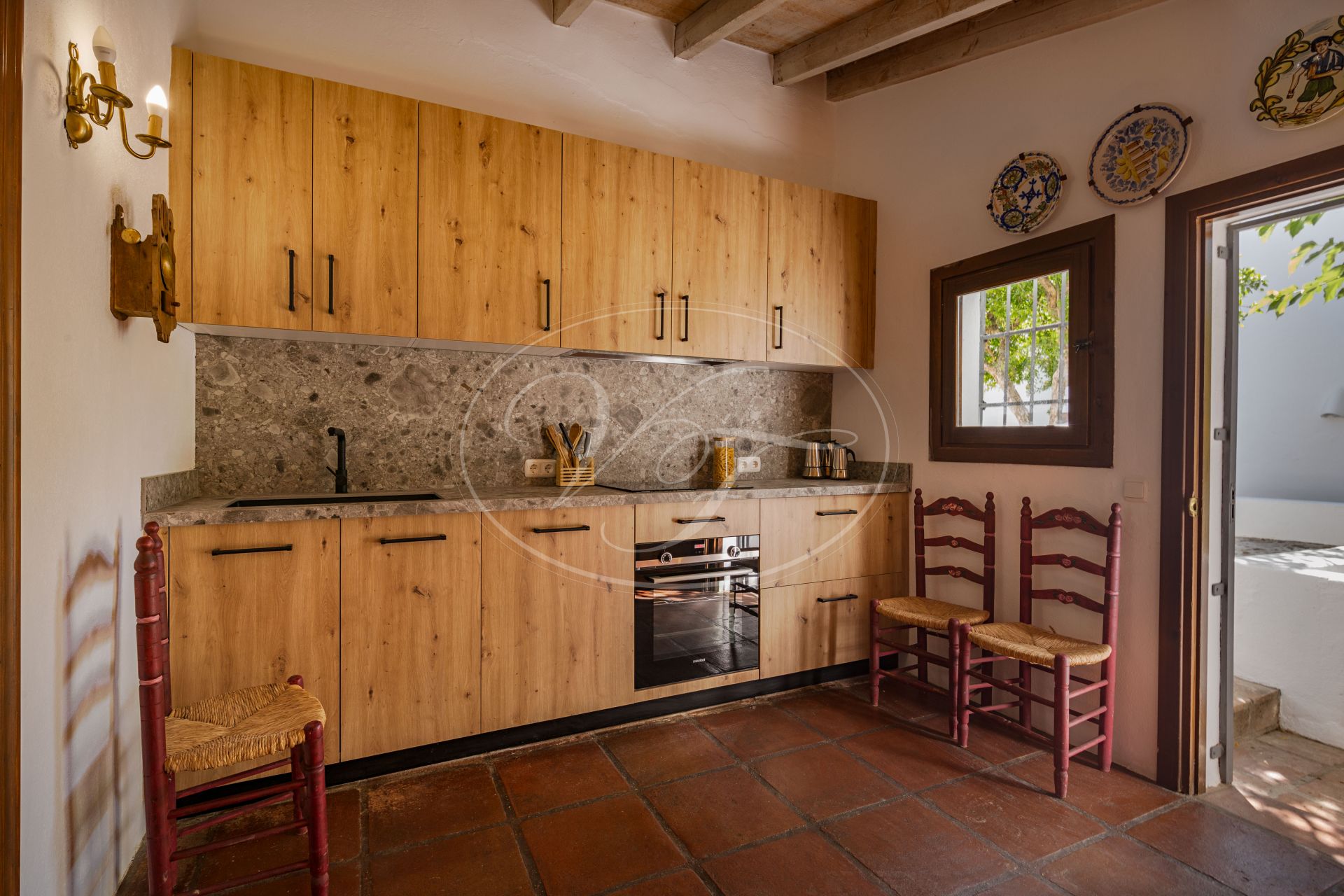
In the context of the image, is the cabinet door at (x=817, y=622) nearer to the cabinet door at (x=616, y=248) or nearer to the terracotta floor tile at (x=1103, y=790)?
the terracotta floor tile at (x=1103, y=790)

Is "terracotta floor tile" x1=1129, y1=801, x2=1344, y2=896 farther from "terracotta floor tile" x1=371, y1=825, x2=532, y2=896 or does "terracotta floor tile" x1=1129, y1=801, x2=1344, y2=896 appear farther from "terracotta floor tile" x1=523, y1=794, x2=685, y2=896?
"terracotta floor tile" x1=371, y1=825, x2=532, y2=896

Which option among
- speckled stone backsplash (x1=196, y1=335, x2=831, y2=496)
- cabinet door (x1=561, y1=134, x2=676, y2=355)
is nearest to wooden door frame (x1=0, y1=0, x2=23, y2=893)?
speckled stone backsplash (x1=196, y1=335, x2=831, y2=496)

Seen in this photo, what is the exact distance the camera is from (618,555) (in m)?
2.46

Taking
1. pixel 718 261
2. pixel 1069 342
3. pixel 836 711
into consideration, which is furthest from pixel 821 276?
pixel 836 711

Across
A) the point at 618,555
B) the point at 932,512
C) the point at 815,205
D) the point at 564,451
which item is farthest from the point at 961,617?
the point at 815,205

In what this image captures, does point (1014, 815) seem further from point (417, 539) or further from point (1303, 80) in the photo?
point (1303, 80)

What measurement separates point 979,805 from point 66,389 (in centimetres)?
259

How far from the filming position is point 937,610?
2643 mm

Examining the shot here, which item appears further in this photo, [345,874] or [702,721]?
[702,721]

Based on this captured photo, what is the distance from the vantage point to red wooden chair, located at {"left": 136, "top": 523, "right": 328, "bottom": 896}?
1.35 meters

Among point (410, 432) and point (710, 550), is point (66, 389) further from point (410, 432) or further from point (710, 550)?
point (710, 550)

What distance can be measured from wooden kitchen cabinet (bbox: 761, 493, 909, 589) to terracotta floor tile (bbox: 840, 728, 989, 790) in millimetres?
704

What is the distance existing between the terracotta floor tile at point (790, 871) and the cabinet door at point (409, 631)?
3.32 feet

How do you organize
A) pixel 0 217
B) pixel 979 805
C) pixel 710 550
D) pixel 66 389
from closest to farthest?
pixel 0 217 → pixel 66 389 → pixel 979 805 → pixel 710 550
